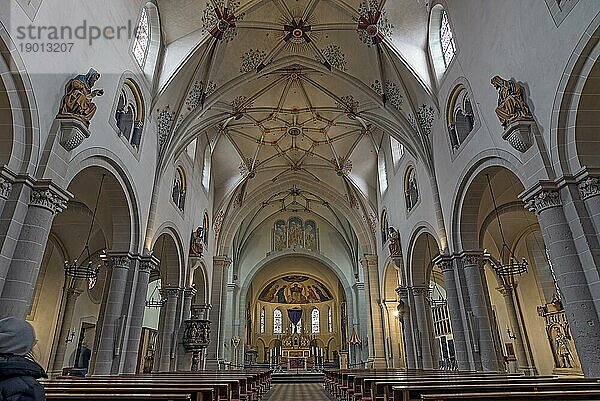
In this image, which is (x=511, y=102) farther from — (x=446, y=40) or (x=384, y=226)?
(x=384, y=226)

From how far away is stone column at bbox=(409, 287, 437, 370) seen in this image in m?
16.0

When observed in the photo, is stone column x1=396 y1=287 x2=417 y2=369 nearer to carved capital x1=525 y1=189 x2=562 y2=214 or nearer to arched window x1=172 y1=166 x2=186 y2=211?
arched window x1=172 y1=166 x2=186 y2=211

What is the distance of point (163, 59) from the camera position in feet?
45.9

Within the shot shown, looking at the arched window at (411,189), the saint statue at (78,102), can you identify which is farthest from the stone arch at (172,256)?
the arched window at (411,189)

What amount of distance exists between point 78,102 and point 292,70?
36.2 ft

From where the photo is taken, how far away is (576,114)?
7.41m

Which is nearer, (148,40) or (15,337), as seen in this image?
(15,337)

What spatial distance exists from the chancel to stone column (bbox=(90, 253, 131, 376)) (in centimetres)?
6

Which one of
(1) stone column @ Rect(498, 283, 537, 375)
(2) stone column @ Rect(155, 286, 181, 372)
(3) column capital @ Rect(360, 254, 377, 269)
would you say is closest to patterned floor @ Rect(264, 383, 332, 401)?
(2) stone column @ Rect(155, 286, 181, 372)

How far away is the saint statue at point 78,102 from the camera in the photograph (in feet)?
26.4

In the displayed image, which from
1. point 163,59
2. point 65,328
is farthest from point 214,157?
point 65,328

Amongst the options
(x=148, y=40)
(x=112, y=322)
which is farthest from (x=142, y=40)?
(x=112, y=322)

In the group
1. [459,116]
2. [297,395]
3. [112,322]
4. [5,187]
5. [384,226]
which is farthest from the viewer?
[384,226]

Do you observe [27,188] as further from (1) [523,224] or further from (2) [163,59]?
(1) [523,224]
